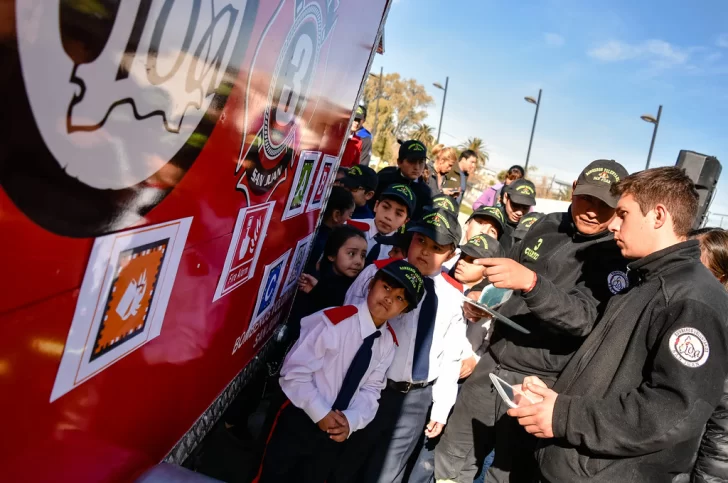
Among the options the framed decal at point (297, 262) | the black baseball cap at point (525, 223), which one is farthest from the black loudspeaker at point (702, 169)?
the framed decal at point (297, 262)

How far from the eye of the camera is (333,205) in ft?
10.6

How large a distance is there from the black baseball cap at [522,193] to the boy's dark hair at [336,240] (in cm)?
229

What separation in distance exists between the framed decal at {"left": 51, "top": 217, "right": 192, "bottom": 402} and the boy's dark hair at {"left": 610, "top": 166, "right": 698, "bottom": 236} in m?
1.68

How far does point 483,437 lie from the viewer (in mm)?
2969

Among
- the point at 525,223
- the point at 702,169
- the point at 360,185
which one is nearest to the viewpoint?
the point at 360,185

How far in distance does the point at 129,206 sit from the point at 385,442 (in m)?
2.08

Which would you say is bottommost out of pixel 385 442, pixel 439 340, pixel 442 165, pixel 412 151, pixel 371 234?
pixel 385 442

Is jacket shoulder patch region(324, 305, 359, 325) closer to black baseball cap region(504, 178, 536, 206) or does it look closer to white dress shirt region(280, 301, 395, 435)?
white dress shirt region(280, 301, 395, 435)

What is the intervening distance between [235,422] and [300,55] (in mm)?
2413

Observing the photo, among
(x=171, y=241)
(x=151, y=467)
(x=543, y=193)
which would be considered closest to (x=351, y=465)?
(x=151, y=467)

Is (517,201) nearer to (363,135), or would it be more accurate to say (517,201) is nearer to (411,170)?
(411,170)

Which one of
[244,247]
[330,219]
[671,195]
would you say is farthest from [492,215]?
[244,247]

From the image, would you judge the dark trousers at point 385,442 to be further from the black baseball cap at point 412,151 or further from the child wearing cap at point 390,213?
the black baseball cap at point 412,151

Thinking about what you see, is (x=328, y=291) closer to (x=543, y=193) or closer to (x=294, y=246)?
(x=294, y=246)
